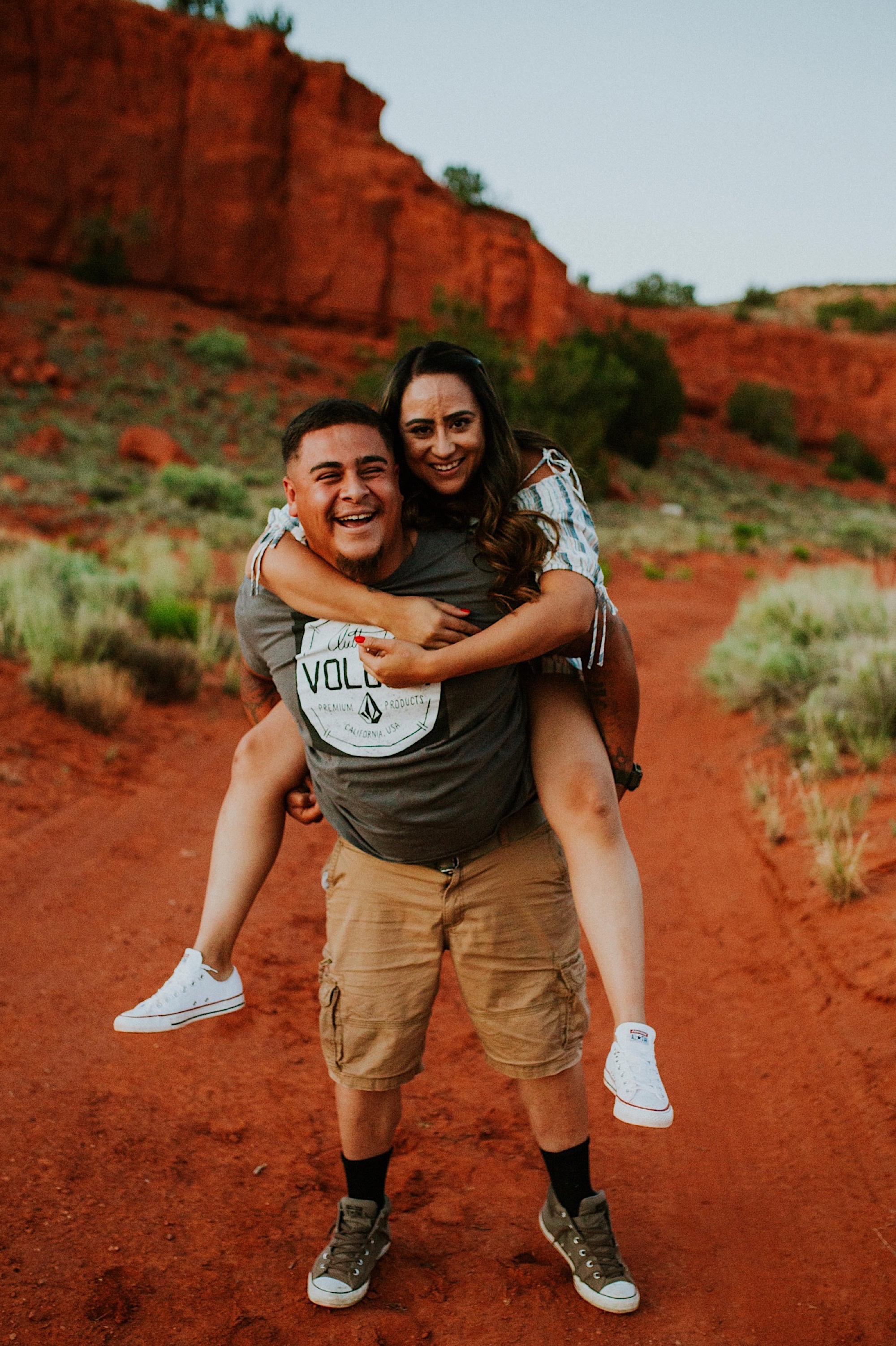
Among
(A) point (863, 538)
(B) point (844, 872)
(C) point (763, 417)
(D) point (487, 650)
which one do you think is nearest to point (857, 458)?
(C) point (763, 417)

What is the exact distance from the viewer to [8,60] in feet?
111

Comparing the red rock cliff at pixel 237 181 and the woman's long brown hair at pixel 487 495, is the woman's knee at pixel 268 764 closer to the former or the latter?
the woman's long brown hair at pixel 487 495

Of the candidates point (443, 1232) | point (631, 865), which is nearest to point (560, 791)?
point (631, 865)

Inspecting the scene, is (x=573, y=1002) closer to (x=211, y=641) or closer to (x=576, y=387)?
(x=211, y=641)

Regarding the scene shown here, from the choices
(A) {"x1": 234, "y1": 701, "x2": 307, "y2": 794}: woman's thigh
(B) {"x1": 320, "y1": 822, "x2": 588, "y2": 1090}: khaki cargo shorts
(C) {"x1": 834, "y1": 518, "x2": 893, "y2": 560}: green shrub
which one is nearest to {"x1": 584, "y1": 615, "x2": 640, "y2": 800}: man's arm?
(B) {"x1": 320, "y1": 822, "x2": 588, "y2": 1090}: khaki cargo shorts

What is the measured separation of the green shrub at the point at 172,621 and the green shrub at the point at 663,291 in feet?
147

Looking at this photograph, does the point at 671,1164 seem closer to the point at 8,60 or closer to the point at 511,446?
the point at 511,446

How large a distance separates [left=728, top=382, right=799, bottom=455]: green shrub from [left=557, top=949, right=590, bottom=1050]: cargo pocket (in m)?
44.2

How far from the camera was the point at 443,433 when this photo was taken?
8.94ft

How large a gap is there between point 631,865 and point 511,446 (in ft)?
3.80

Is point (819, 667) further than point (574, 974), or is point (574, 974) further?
point (819, 667)

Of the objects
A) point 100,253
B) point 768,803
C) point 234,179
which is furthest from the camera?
point 234,179

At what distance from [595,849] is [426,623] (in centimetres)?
70

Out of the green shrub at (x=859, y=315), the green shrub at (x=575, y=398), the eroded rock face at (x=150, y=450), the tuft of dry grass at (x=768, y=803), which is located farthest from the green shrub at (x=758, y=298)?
the tuft of dry grass at (x=768, y=803)
